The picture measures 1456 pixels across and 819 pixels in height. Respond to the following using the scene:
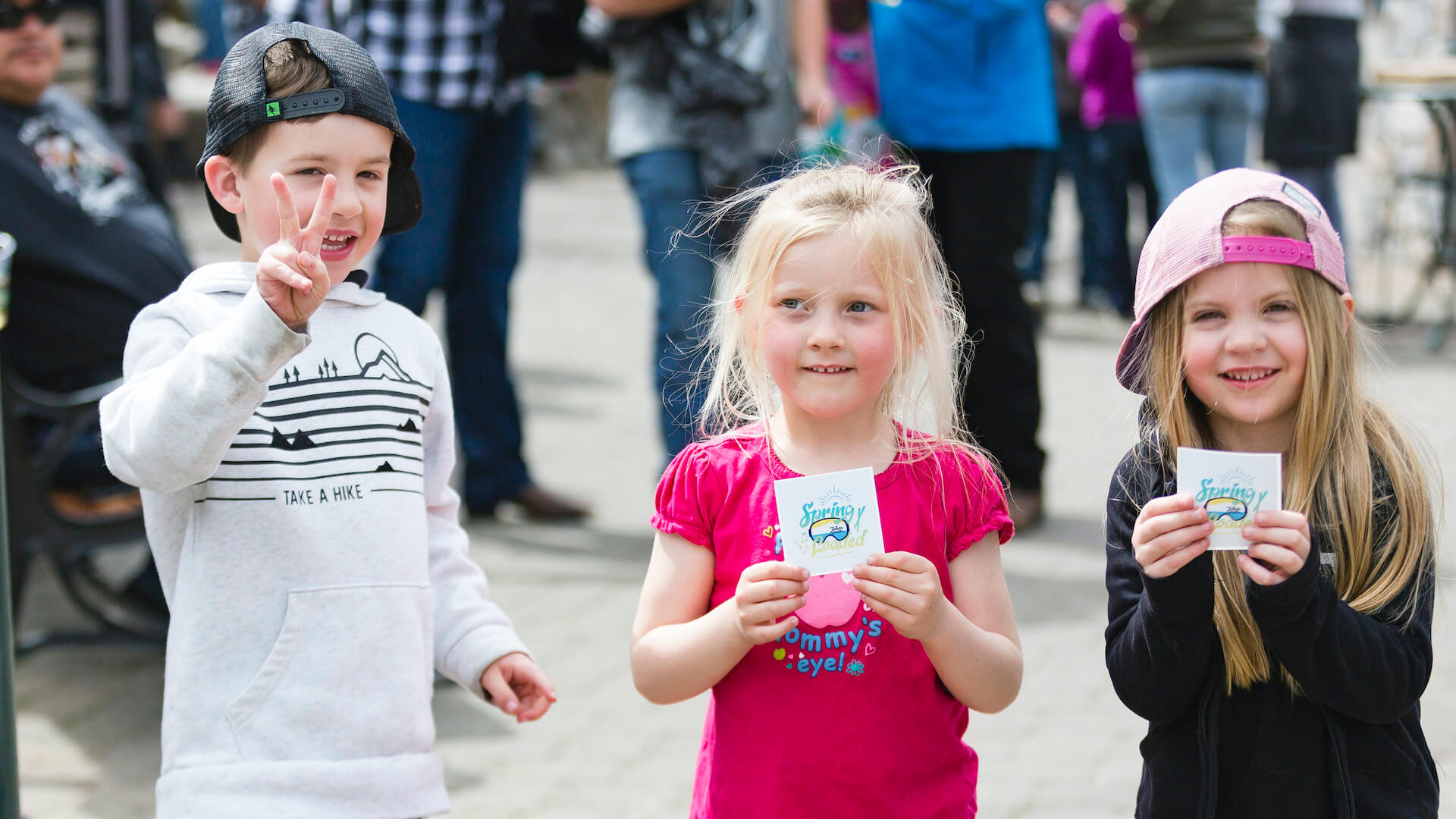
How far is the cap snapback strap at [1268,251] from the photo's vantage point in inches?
79.3

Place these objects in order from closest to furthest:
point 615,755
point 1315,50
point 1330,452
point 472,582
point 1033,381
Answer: point 1330,452 → point 472,582 → point 615,755 → point 1033,381 → point 1315,50

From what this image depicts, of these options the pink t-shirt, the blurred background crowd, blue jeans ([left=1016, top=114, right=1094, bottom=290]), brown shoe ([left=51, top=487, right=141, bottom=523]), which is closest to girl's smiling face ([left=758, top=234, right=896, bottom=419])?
the pink t-shirt

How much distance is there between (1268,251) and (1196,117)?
16.6ft

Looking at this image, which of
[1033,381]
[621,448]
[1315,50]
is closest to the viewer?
[1033,381]

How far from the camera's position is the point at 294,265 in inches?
75.6

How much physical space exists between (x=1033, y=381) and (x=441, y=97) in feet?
6.38

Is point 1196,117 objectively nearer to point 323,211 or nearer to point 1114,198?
point 1114,198

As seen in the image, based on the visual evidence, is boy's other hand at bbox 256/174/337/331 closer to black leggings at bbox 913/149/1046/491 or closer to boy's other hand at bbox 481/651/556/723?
boy's other hand at bbox 481/651/556/723

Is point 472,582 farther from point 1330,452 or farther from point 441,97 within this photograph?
point 441,97

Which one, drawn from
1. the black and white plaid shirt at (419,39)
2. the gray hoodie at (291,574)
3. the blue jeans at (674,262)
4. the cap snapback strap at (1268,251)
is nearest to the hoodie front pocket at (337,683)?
the gray hoodie at (291,574)

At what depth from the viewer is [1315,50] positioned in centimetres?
731

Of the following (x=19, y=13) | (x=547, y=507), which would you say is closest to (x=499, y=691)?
(x=19, y=13)

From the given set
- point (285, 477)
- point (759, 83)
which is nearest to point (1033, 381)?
point (759, 83)

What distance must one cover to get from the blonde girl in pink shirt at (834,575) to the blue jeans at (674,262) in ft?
7.14
